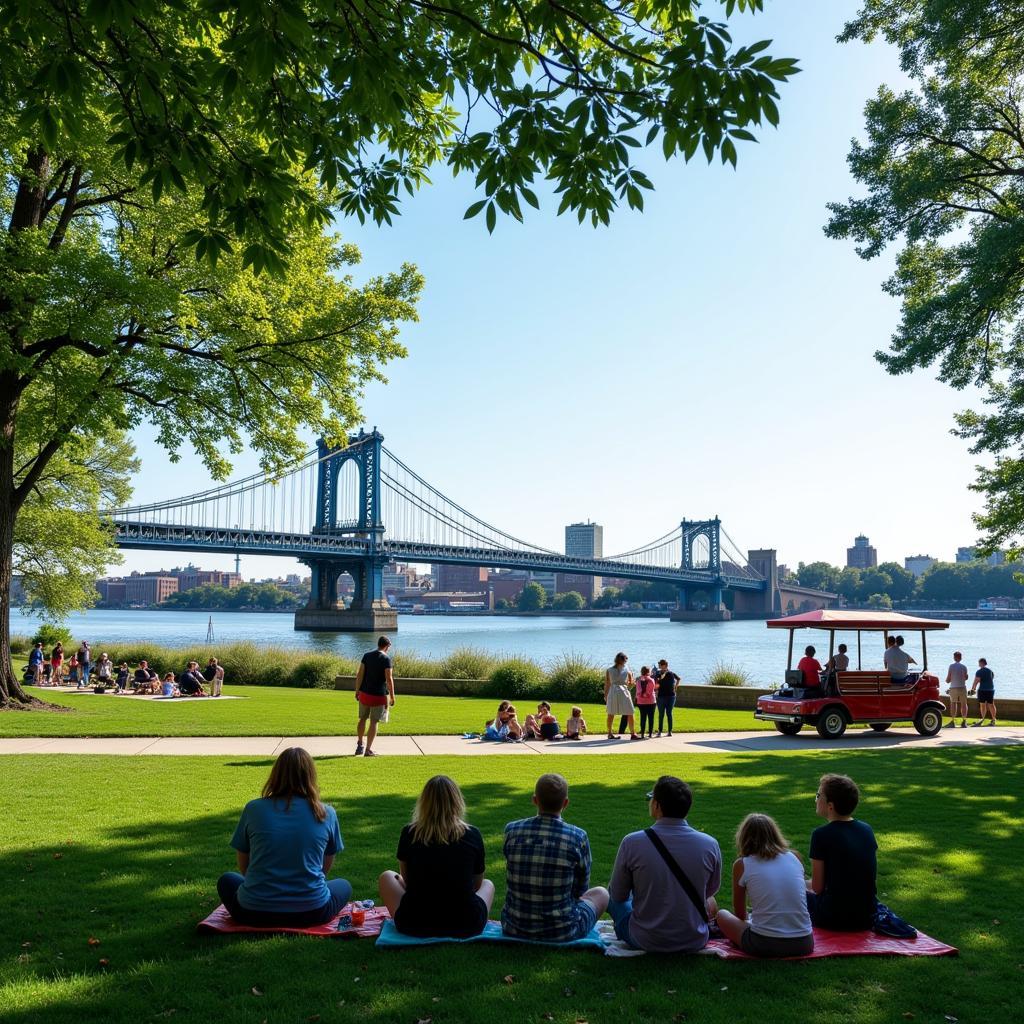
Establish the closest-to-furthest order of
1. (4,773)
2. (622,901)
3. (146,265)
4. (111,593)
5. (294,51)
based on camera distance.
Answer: (622,901), (294,51), (4,773), (146,265), (111,593)

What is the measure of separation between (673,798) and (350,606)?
2913 inches

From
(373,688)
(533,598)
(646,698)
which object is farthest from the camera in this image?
(533,598)

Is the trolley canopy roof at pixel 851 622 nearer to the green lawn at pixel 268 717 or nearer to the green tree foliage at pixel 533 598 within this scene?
the green lawn at pixel 268 717

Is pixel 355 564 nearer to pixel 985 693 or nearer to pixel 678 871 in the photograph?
pixel 985 693

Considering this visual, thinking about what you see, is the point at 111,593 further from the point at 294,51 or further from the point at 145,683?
the point at 294,51

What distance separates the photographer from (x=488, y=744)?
1405 centimetres

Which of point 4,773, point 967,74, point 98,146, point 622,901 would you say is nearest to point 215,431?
point 98,146

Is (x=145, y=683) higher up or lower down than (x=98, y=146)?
lower down

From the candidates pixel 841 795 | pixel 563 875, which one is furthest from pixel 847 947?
pixel 563 875

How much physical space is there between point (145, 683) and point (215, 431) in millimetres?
8899

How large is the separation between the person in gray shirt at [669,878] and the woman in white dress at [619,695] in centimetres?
1077

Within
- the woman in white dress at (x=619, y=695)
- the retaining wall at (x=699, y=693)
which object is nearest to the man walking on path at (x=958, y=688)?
the retaining wall at (x=699, y=693)

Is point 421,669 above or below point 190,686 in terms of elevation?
above

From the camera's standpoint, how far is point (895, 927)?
4965 mm
